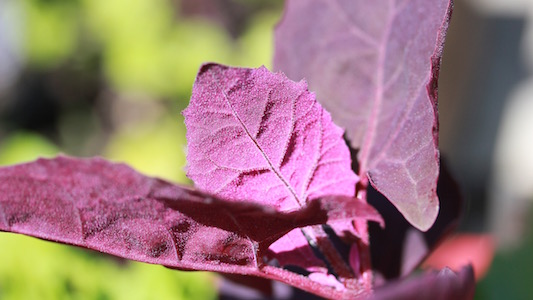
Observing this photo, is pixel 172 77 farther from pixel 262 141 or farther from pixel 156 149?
pixel 262 141

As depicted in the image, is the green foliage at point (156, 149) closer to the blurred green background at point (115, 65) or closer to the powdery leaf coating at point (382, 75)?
the blurred green background at point (115, 65)

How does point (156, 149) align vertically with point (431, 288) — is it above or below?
below

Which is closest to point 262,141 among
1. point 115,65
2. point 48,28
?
point 115,65

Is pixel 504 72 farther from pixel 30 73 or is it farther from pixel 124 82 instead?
pixel 30 73

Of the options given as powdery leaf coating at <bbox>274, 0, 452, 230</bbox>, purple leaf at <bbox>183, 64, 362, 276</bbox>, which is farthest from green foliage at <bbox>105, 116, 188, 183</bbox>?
purple leaf at <bbox>183, 64, 362, 276</bbox>

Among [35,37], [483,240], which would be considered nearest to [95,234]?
[483,240]

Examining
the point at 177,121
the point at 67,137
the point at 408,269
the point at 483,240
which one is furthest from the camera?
the point at 67,137
